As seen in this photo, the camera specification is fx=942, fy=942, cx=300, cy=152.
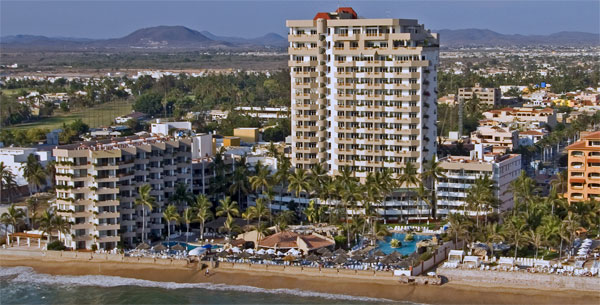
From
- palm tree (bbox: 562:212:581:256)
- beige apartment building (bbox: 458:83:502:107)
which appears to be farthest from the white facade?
beige apartment building (bbox: 458:83:502:107)

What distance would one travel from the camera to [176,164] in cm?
6109

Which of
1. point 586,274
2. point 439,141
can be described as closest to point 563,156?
point 439,141

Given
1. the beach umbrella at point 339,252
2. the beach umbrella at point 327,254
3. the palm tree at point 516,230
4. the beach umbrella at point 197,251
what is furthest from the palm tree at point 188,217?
the palm tree at point 516,230

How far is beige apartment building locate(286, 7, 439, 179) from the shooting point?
6425cm

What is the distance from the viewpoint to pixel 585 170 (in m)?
61.0

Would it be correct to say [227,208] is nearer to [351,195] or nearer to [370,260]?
[351,195]

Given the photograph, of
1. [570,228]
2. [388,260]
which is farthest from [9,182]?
[570,228]

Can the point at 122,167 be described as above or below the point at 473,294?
above

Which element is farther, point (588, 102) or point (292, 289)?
point (588, 102)

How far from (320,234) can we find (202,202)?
7579 mm

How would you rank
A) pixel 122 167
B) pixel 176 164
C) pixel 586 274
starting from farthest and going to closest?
pixel 176 164 < pixel 122 167 < pixel 586 274

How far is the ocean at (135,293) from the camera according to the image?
4791cm

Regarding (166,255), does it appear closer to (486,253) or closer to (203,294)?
(203,294)

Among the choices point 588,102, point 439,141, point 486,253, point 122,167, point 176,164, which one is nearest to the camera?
point 486,253
